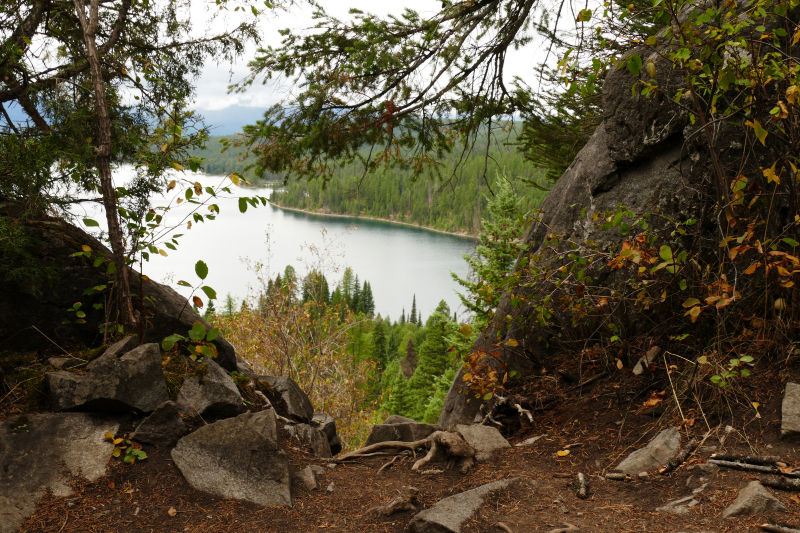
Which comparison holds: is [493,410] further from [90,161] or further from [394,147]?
[90,161]

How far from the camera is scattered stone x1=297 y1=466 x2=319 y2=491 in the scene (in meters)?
3.30

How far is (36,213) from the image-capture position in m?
3.38

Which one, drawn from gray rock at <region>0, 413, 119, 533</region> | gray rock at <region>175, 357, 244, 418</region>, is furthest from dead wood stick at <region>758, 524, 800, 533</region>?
gray rock at <region>0, 413, 119, 533</region>

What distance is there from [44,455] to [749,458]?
4114 mm

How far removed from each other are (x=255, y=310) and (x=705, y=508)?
14257mm

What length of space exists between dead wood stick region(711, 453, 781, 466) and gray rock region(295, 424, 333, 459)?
279 cm

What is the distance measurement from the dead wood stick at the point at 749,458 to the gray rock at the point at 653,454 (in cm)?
26

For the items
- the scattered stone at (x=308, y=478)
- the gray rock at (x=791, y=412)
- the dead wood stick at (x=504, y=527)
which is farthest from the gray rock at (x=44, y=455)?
the gray rock at (x=791, y=412)

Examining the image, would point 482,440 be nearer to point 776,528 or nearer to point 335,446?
point 335,446

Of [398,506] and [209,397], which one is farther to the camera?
[209,397]

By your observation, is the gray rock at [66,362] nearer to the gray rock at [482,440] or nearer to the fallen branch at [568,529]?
the gray rock at [482,440]

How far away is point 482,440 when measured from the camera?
12.8 feet

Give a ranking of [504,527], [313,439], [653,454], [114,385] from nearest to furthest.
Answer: [504,527], [653,454], [114,385], [313,439]

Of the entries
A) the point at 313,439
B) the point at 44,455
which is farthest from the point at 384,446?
the point at 44,455
